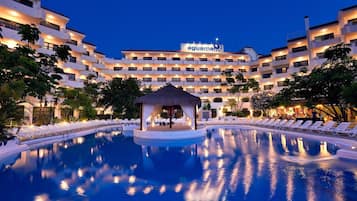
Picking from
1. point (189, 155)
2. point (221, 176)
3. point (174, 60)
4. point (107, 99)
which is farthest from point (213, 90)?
point (221, 176)

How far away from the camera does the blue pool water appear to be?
5.72m

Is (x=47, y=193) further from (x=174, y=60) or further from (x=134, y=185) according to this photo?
(x=174, y=60)

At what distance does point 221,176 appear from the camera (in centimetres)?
732

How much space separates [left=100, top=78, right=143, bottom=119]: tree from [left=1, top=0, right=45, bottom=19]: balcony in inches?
492

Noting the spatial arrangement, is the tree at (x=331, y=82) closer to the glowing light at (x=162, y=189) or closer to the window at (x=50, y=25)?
the glowing light at (x=162, y=189)

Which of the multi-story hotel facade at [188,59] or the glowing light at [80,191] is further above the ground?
the multi-story hotel facade at [188,59]

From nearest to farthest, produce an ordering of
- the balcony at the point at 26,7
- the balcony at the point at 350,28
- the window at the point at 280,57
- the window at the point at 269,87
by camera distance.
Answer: the balcony at the point at 26,7
the balcony at the point at 350,28
the window at the point at 280,57
the window at the point at 269,87

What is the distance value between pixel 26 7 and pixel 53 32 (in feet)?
16.0

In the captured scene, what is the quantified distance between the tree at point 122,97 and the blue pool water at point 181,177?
75.1 feet

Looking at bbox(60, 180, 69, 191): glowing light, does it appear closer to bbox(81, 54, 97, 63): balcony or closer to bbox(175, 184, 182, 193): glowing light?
bbox(175, 184, 182, 193): glowing light

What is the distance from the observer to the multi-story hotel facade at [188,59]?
27250mm

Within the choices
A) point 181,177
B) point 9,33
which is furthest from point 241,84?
point 181,177

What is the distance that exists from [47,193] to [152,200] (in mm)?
2754

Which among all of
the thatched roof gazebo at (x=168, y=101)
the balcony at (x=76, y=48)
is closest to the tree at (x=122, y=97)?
the balcony at (x=76, y=48)
